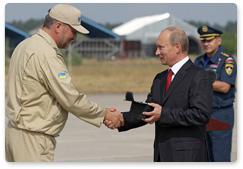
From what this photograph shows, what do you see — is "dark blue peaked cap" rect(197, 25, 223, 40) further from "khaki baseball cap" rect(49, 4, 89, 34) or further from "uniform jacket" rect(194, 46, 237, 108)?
"khaki baseball cap" rect(49, 4, 89, 34)

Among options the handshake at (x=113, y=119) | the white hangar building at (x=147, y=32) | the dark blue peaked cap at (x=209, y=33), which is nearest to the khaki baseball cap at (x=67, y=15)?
the handshake at (x=113, y=119)

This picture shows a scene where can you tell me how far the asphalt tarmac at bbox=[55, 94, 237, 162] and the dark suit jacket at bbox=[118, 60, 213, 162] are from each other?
3.44 meters

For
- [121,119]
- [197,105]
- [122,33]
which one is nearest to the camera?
[197,105]

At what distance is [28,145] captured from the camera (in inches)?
172

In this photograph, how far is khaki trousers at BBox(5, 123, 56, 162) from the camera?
436 centimetres

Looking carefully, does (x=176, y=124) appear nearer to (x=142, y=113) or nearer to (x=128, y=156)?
(x=142, y=113)

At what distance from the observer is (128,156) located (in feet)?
26.2

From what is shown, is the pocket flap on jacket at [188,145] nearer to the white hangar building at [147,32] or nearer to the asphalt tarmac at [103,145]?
the asphalt tarmac at [103,145]

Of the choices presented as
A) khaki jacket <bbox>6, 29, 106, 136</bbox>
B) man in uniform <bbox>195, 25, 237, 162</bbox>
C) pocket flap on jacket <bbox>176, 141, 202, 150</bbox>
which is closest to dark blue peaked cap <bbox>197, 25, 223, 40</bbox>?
man in uniform <bbox>195, 25, 237, 162</bbox>

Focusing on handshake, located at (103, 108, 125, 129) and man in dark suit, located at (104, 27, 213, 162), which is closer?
man in dark suit, located at (104, 27, 213, 162)

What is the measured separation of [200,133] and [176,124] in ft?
0.80

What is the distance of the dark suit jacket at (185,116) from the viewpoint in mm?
4176

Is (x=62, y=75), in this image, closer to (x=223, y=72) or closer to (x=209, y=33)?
(x=223, y=72)
